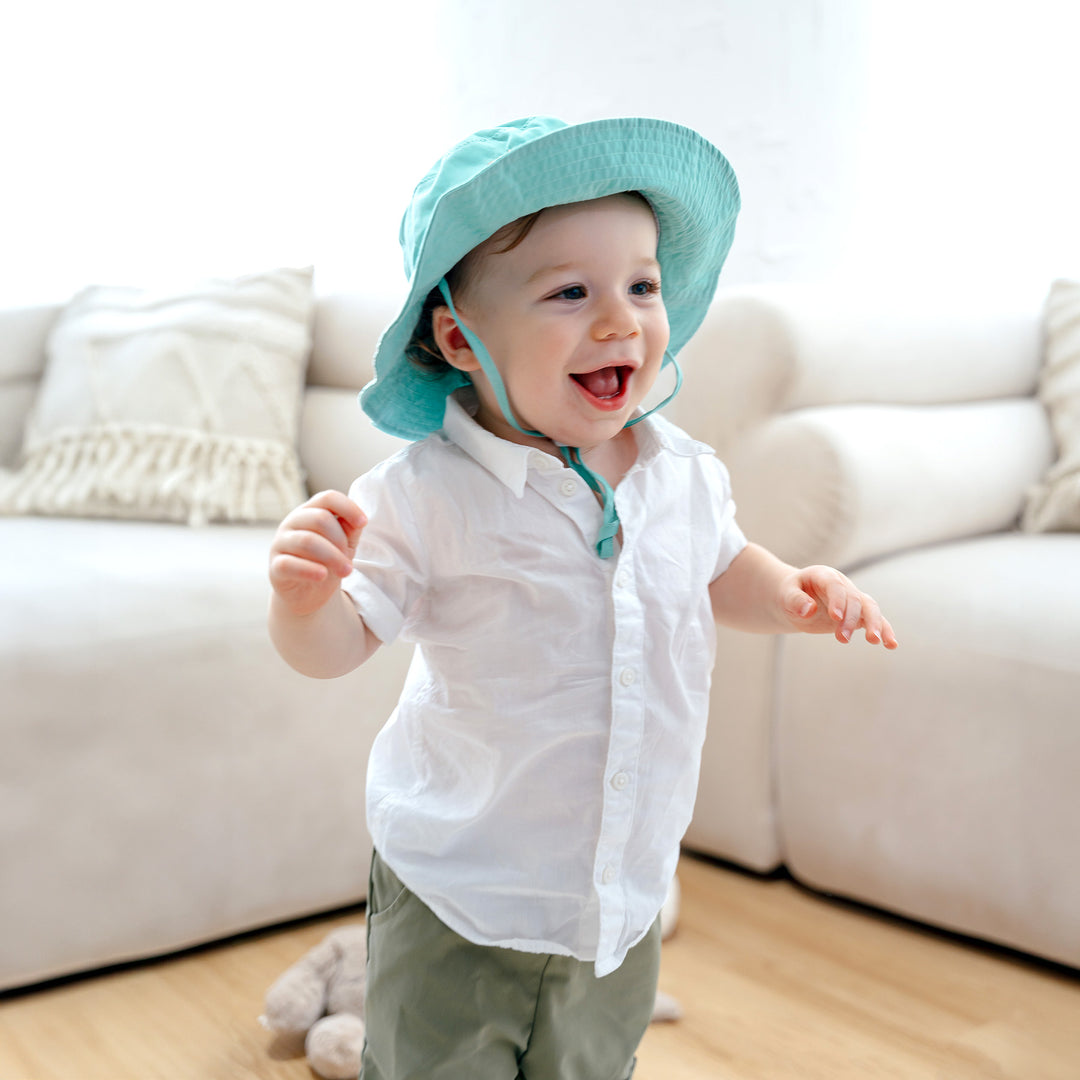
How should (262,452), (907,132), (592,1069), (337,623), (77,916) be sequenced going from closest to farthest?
(337,623) < (592,1069) < (77,916) < (262,452) < (907,132)

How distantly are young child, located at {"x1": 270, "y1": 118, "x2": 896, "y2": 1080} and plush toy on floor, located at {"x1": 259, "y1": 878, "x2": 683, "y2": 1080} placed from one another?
0.92 ft

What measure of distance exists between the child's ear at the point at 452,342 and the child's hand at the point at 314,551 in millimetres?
177

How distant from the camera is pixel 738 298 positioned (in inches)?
61.7

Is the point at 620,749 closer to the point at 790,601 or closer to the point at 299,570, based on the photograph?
the point at 790,601

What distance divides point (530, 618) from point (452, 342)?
213mm

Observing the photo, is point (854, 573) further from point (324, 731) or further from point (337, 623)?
point (337, 623)

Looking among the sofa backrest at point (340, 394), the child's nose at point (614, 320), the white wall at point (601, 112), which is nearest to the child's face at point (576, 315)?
the child's nose at point (614, 320)

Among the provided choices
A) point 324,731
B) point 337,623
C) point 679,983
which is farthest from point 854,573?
point 337,623

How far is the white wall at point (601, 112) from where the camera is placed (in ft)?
7.61

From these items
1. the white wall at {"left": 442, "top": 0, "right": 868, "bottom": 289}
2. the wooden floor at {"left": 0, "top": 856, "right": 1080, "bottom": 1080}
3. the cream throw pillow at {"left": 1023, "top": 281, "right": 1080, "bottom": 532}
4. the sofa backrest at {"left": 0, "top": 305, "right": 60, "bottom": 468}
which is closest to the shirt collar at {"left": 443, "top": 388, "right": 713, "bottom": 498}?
the wooden floor at {"left": 0, "top": 856, "right": 1080, "bottom": 1080}

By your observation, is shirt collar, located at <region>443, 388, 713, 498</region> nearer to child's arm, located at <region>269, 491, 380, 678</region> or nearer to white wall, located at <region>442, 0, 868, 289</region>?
child's arm, located at <region>269, 491, 380, 678</region>

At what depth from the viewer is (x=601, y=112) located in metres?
2.41

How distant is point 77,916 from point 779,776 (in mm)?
890

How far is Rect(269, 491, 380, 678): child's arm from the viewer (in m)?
0.69
